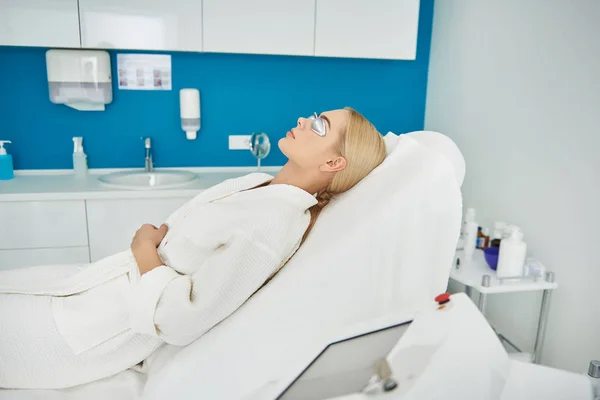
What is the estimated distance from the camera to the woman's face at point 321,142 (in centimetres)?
127

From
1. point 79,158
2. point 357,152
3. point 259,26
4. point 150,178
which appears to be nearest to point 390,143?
point 357,152

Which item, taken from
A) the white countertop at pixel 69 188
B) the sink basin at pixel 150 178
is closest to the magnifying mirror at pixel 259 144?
the white countertop at pixel 69 188

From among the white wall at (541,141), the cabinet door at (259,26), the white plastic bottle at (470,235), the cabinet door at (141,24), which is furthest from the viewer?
the cabinet door at (259,26)

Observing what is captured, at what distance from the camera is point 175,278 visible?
1116 mm

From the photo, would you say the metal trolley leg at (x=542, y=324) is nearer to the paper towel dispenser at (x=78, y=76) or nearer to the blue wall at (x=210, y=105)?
the blue wall at (x=210, y=105)

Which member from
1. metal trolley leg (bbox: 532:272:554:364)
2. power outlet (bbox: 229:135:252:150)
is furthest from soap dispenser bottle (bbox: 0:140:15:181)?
metal trolley leg (bbox: 532:272:554:364)

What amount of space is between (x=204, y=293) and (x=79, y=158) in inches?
70.4

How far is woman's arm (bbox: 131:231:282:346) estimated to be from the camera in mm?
1036

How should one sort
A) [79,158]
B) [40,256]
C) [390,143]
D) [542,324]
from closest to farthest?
[390,143], [542,324], [40,256], [79,158]

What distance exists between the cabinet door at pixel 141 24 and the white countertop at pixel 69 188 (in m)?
0.67

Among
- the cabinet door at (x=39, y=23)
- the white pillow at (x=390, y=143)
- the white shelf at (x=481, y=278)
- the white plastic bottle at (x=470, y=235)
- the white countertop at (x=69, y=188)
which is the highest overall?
the cabinet door at (x=39, y=23)

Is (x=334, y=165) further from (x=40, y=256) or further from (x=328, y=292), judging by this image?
(x=40, y=256)

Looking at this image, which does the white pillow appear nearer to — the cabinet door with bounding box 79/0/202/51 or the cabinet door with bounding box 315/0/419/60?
the cabinet door with bounding box 315/0/419/60

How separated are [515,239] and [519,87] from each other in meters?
0.72
